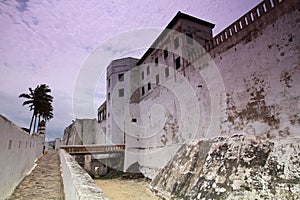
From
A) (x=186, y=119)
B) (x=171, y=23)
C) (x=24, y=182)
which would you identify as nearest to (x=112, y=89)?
(x=171, y=23)

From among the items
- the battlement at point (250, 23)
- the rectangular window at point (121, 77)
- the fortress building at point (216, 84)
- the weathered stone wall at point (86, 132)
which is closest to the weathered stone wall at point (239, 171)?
the fortress building at point (216, 84)

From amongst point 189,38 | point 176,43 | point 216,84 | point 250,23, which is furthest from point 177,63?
point 250,23

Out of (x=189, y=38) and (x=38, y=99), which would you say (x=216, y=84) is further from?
(x=38, y=99)

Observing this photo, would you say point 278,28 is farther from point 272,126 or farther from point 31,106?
point 31,106

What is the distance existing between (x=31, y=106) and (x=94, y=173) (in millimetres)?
11656

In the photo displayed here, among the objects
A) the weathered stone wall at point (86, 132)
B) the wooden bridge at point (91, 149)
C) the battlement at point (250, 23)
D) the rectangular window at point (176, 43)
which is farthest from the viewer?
the weathered stone wall at point (86, 132)

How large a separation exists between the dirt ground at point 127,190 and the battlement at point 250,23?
7.84 meters

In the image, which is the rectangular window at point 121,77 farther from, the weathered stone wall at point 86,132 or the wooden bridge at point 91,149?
the weathered stone wall at point 86,132

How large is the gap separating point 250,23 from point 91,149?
54.5 feet

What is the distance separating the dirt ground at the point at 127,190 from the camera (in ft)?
41.1

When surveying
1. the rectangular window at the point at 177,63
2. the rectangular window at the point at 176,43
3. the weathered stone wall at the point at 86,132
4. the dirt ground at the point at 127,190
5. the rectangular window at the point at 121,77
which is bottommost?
the dirt ground at the point at 127,190

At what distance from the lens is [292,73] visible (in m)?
7.16

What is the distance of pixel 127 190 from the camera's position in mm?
14852

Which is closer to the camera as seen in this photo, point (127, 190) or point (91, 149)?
point (127, 190)
